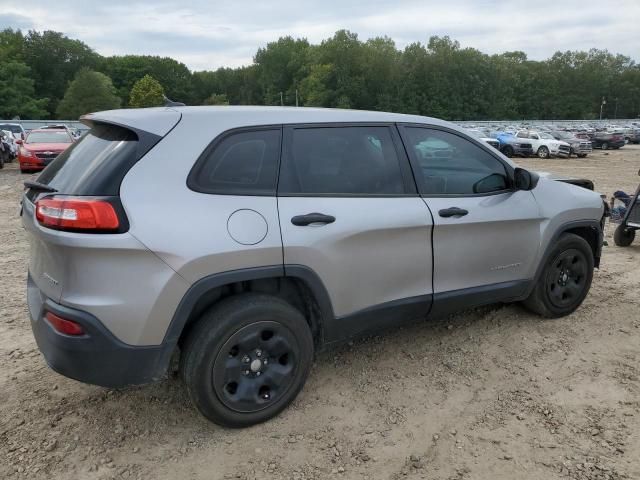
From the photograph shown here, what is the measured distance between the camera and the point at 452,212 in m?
3.51

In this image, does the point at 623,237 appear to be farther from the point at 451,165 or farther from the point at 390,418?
the point at 390,418

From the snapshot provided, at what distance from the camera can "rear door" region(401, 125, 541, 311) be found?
11.5 feet

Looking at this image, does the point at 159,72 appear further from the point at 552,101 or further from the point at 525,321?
the point at 525,321

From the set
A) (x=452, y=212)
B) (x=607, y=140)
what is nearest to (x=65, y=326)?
(x=452, y=212)

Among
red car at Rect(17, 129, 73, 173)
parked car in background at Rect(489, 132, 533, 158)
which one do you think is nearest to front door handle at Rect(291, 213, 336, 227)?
red car at Rect(17, 129, 73, 173)

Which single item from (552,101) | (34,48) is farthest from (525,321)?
(552,101)

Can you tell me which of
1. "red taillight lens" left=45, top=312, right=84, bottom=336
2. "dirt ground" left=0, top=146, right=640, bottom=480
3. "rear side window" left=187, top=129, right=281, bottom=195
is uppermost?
"rear side window" left=187, top=129, right=281, bottom=195

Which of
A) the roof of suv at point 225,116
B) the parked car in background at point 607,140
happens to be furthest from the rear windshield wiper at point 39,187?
the parked car in background at point 607,140

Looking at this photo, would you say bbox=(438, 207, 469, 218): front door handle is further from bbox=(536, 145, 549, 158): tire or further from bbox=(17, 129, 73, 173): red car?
bbox=(536, 145, 549, 158): tire

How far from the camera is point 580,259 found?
4.45 meters

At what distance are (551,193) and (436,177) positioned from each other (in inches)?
46.8

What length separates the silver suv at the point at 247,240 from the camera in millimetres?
2482

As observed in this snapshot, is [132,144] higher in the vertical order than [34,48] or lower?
lower

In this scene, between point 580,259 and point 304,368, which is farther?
point 580,259
